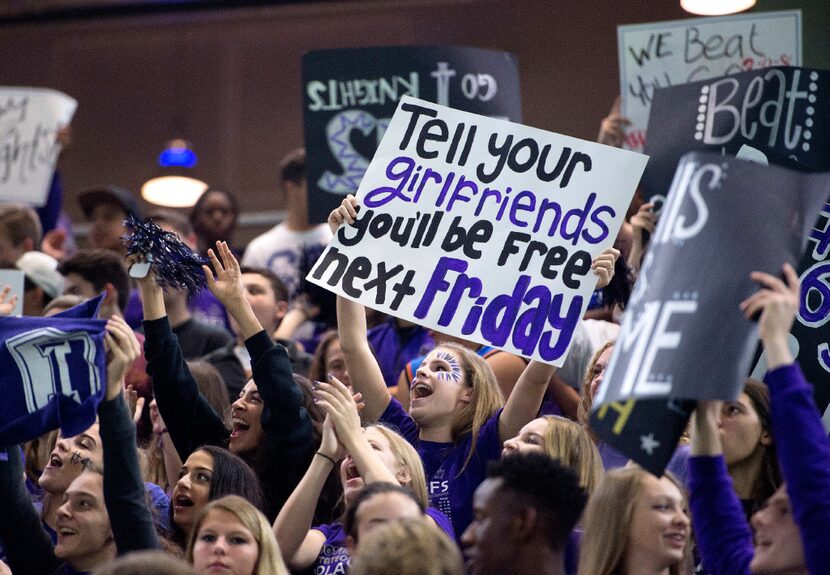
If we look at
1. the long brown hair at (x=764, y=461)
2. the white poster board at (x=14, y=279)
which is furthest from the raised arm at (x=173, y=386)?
the long brown hair at (x=764, y=461)

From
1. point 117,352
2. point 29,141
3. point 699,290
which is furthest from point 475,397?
point 29,141

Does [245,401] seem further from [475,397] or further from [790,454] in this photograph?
[790,454]

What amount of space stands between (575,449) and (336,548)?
82cm

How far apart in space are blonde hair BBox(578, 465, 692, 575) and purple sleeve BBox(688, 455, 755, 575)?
281 mm

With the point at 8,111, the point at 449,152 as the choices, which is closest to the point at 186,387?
the point at 449,152

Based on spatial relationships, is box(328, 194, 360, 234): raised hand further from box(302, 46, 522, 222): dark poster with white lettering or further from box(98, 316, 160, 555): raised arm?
box(302, 46, 522, 222): dark poster with white lettering

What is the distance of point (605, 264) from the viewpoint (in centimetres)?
488

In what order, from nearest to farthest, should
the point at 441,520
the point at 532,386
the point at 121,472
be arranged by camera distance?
the point at 121,472 → the point at 441,520 → the point at 532,386

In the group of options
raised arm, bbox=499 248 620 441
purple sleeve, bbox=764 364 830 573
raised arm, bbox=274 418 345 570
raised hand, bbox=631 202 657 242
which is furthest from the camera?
raised hand, bbox=631 202 657 242

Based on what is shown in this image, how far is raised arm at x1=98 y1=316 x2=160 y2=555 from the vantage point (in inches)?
162

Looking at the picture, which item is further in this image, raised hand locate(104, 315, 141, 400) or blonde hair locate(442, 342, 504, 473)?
blonde hair locate(442, 342, 504, 473)

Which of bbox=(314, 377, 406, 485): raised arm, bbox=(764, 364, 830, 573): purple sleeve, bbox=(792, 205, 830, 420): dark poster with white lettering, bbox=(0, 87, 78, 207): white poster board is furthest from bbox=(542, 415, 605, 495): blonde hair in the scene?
bbox=(0, 87, 78, 207): white poster board

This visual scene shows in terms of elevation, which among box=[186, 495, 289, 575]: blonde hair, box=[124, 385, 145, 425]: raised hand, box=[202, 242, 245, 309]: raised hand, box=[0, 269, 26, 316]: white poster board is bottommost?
box=[124, 385, 145, 425]: raised hand

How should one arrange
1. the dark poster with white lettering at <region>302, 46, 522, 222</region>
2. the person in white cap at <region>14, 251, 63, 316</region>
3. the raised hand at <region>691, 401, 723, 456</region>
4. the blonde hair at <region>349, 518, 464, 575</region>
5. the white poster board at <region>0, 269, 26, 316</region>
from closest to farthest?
1. the blonde hair at <region>349, 518, 464, 575</region>
2. the raised hand at <region>691, 401, 723, 456</region>
3. the white poster board at <region>0, 269, 26, 316</region>
4. the dark poster with white lettering at <region>302, 46, 522, 222</region>
5. the person in white cap at <region>14, 251, 63, 316</region>
